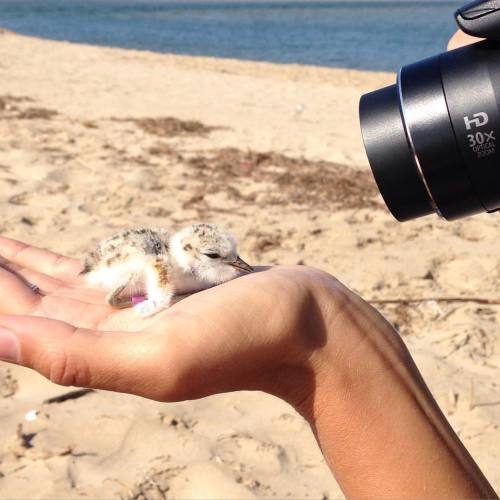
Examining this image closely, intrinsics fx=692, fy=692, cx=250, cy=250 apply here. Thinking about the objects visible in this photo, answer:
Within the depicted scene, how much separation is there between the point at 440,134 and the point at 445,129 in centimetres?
2

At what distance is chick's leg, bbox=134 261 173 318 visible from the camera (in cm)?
215

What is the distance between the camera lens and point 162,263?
245 cm

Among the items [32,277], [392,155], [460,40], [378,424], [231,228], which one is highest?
[460,40]

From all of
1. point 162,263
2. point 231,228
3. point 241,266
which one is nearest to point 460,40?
point 241,266

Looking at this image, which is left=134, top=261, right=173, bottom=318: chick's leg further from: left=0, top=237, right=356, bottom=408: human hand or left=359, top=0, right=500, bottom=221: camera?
left=359, top=0, right=500, bottom=221: camera

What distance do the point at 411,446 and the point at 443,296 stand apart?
2.50m

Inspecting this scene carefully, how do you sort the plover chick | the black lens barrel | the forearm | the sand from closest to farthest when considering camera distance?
1. the forearm
2. the black lens barrel
3. the plover chick
4. the sand

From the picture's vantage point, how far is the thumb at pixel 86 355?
1.63 metres

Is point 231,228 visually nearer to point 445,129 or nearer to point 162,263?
point 162,263

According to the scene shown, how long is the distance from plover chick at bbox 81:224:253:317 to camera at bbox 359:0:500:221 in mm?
767

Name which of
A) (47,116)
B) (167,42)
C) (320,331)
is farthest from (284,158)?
(167,42)

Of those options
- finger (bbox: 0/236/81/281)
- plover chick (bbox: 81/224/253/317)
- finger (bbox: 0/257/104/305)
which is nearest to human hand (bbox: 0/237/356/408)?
finger (bbox: 0/257/104/305)

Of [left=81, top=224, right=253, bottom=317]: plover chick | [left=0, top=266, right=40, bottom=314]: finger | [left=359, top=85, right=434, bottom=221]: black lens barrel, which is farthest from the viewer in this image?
[left=81, top=224, right=253, bottom=317]: plover chick

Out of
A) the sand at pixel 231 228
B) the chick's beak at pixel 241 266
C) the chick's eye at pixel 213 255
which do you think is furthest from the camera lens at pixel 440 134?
the sand at pixel 231 228
